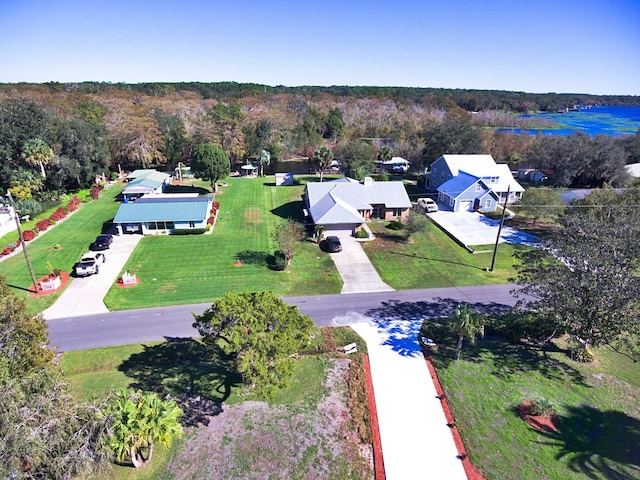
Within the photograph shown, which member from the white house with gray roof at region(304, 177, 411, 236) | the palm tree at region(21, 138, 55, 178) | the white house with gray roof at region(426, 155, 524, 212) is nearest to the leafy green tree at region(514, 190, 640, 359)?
the white house with gray roof at region(304, 177, 411, 236)

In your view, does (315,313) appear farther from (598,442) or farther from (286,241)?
(598,442)

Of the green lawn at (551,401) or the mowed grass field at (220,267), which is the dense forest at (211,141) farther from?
the green lawn at (551,401)

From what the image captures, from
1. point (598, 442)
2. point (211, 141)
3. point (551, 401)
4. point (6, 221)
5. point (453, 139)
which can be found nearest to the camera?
point (598, 442)

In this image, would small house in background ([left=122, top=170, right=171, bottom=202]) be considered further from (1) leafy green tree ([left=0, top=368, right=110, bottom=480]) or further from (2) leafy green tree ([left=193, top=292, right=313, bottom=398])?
(1) leafy green tree ([left=0, top=368, right=110, bottom=480])

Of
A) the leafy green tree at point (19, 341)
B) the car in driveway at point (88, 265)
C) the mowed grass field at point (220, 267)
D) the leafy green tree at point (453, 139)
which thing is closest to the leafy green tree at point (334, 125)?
the leafy green tree at point (453, 139)

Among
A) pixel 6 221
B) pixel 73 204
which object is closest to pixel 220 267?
pixel 6 221

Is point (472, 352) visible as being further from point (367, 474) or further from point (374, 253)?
point (374, 253)

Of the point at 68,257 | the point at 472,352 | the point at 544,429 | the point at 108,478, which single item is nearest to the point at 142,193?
the point at 68,257
